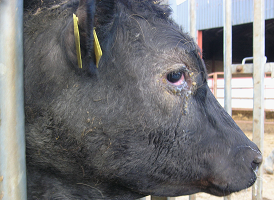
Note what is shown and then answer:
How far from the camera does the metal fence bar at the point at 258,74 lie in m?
2.47

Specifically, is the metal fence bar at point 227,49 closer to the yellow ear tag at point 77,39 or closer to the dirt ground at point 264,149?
the dirt ground at point 264,149

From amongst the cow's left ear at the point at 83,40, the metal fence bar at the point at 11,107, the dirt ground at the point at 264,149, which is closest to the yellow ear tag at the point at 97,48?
the cow's left ear at the point at 83,40

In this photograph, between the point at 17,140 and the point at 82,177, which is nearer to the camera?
the point at 17,140

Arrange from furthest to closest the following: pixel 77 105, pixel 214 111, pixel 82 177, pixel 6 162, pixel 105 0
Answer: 1. pixel 214 111
2. pixel 82 177
3. pixel 77 105
4. pixel 105 0
5. pixel 6 162

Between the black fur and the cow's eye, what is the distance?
32 millimetres

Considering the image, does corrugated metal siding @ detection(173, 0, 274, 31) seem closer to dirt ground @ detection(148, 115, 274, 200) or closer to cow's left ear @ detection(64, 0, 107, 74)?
dirt ground @ detection(148, 115, 274, 200)

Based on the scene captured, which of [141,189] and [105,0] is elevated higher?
[105,0]

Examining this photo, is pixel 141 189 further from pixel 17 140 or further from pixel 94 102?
pixel 17 140

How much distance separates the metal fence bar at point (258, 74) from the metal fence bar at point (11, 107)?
2.42 meters

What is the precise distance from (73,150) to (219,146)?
94cm

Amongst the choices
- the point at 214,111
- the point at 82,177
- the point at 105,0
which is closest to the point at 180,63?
the point at 214,111

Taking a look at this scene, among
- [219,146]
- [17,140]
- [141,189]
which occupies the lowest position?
[141,189]

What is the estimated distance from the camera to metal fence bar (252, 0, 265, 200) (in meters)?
2.47

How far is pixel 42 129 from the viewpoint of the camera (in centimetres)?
129
